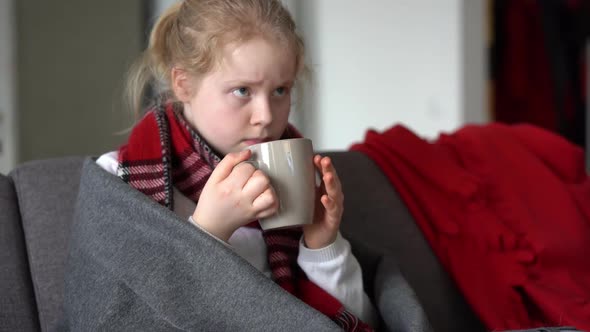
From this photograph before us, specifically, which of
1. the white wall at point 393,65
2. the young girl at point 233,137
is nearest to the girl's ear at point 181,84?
the young girl at point 233,137

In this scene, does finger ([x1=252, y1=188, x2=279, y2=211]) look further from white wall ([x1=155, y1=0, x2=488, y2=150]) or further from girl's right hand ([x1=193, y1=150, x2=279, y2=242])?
white wall ([x1=155, y1=0, x2=488, y2=150])

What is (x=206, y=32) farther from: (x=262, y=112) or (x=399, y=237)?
(x=399, y=237)

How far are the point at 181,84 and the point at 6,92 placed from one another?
6.21 feet

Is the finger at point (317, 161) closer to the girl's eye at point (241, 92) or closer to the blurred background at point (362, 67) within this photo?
the girl's eye at point (241, 92)

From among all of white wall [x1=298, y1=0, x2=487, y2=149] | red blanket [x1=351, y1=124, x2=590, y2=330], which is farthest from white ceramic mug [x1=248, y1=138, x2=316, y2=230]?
white wall [x1=298, y1=0, x2=487, y2=149]

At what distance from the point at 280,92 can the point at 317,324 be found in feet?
1.15

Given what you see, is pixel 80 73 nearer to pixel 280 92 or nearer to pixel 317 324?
pixel 280 92

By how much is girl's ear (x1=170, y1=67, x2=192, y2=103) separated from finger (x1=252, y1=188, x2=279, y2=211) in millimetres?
262

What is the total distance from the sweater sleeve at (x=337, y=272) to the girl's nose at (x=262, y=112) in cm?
21

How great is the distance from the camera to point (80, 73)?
10.7ft

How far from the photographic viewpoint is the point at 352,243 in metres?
1.19

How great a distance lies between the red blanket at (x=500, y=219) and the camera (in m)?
1.33

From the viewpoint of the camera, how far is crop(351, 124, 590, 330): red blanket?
1.33m

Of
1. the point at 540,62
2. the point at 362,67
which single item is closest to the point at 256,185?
the point at 362,67
